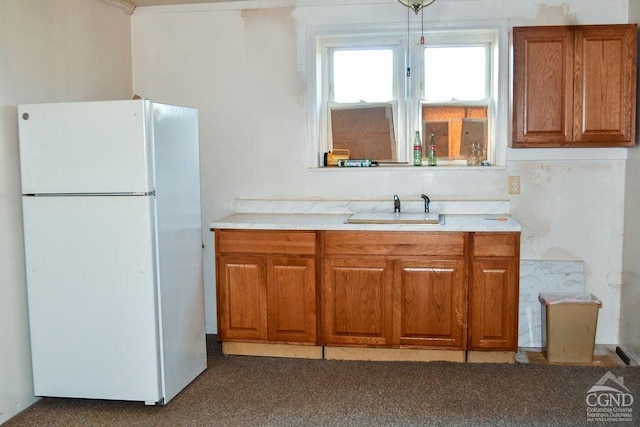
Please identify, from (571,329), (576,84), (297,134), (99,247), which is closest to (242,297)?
(99,247)

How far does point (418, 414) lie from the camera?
120 inches

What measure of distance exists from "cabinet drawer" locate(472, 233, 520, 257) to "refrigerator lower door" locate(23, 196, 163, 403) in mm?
1810

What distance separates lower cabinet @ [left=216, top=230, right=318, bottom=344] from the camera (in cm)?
377

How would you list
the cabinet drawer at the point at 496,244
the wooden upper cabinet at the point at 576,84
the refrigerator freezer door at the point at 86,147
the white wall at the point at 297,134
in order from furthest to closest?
the white wall at the point at 297,134 < the wooden upper cabinet at the point at 576,84 < the cabinet drawer at the point at 496,244 < the refrigerator freezer door at the point at 86,147

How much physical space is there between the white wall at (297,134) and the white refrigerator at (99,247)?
1.16 meters

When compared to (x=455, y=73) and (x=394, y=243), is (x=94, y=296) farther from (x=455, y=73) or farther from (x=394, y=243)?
(x=455, y=73)

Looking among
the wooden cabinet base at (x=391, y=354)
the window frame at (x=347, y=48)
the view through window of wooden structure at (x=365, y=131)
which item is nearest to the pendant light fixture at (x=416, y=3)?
the window frame at (x=347, y=48)

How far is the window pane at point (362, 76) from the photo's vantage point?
4301 millimetres

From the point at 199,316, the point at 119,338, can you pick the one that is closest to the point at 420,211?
the point at 199,316

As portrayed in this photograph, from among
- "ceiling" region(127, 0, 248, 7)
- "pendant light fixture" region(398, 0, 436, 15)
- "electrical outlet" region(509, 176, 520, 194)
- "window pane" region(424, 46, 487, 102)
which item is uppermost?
"ceiling" region(127, 0, 248, 7)

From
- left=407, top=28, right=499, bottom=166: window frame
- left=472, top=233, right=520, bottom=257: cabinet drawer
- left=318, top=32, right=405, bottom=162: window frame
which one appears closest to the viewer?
left=472, top=233, right=520, bottom=257: cabinet drawer

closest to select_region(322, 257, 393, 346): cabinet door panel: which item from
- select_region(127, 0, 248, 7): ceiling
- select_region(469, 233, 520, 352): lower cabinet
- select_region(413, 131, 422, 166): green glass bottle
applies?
select_region(469, 233, 520, 352): lower cabinet

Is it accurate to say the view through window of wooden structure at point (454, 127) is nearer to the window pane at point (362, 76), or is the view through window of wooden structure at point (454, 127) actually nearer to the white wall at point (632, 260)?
the window pane at point (362, 76)

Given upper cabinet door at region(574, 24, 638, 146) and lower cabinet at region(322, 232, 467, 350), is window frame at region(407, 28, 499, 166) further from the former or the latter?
lower cabinet at region(322, 232, 467, 350)
